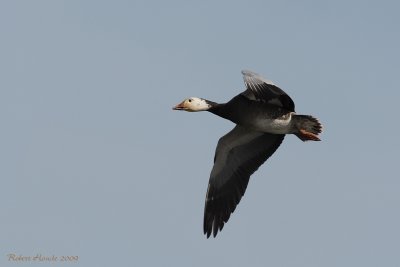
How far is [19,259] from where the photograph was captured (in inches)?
605

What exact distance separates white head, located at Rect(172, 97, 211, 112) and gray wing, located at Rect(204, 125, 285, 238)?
2.75 ft

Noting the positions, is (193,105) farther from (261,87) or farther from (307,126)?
(261,87)

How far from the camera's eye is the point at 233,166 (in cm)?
1809

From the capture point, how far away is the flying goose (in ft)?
54.6

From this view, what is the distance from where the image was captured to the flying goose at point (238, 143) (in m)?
16.6

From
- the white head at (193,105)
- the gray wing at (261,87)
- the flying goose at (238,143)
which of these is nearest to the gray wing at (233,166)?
the flying goose at (238,143)

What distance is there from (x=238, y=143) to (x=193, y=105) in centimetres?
124

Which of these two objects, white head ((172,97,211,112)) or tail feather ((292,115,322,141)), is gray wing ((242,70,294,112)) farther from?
white head ((172,97,211,112))

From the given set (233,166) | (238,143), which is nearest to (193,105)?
(238,143)

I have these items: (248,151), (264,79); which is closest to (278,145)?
(248,151)

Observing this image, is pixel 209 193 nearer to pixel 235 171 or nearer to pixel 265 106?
pixel 235 171

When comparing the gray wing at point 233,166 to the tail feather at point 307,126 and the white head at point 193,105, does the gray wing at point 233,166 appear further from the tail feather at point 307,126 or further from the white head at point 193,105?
the tail feather at point 307,126

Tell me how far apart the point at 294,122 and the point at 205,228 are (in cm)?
299

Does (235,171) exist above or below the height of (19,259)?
above
